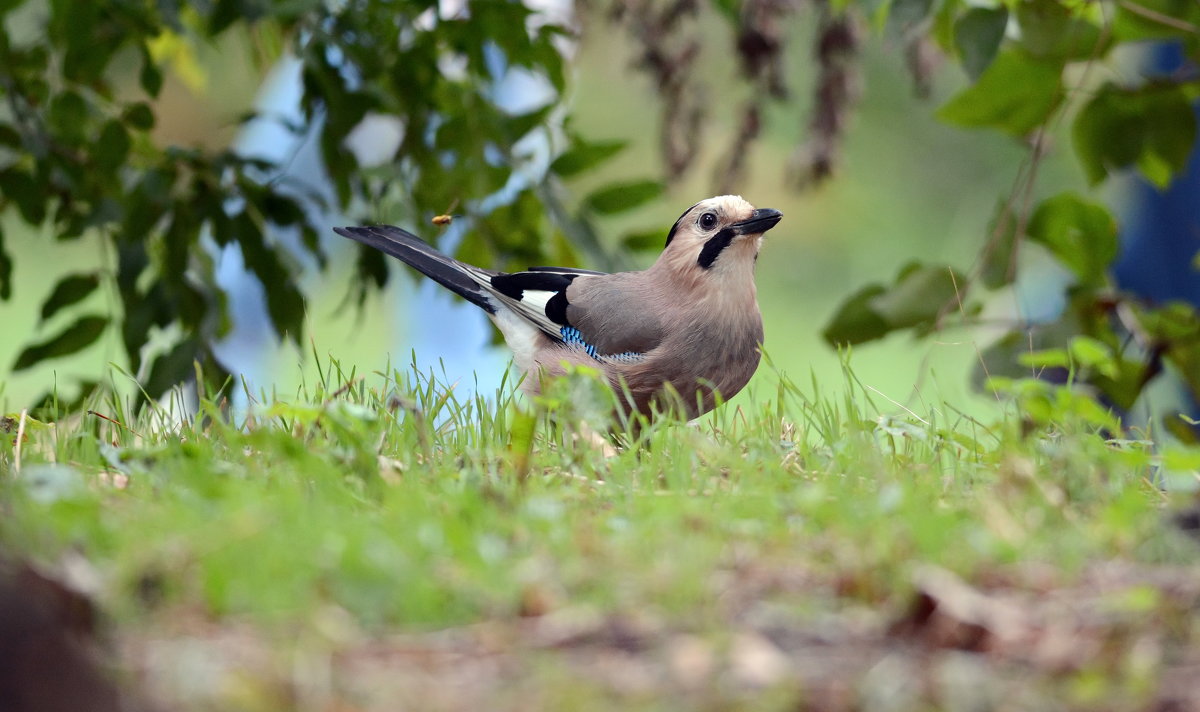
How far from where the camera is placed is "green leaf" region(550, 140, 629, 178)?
16.4 feet

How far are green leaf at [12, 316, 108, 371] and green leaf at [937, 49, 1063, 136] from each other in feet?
10.4

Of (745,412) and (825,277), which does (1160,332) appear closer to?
(745,412)

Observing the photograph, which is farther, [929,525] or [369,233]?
[369,233]

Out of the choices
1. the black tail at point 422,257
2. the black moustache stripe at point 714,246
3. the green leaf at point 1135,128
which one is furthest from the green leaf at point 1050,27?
the black tail at point 422,257

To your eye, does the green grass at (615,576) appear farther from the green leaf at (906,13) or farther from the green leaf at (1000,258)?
the green leaf at (1000,258)

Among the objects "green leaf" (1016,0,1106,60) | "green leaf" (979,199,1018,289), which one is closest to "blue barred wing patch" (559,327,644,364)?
"green leaf" (979,199,1018,289)

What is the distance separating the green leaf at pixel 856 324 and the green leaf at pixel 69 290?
2685 millimetres

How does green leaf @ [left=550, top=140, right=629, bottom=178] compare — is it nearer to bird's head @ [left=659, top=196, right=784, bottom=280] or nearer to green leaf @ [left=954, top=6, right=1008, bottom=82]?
bird's head @ [left=659, top=196, right=784, bottom=280]

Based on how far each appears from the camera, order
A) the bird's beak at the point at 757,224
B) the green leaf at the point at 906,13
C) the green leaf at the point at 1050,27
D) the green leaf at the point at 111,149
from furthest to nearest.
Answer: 1. the green leaf at the point at 111,149
2. the bird's beak at the point at 757,224
3. the green leaf at the point at 1050,27
4. the green leaf at the point at 906,13

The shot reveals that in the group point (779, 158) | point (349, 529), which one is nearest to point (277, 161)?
point (349, 529)

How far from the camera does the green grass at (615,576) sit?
1920 millimetres

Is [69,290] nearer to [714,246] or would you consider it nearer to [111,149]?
[111,149]

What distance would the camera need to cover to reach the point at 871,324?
466 centimetres

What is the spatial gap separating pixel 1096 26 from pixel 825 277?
16.2 meters
